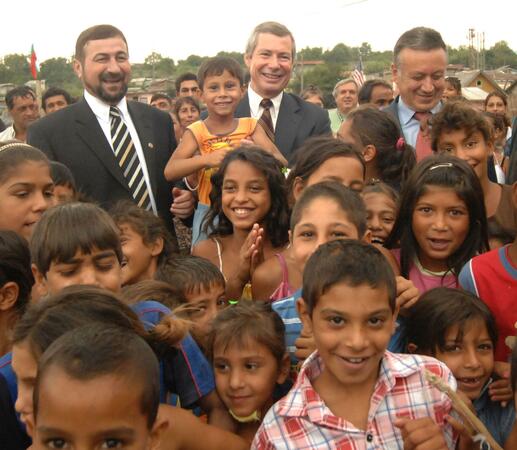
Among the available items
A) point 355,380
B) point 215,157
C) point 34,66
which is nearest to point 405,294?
point 355,380

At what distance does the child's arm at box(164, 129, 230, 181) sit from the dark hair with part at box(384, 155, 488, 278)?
4.31 feet

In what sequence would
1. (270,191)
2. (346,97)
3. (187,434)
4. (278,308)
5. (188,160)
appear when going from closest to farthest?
(187,434) < (278,308) < (270,191) < (188,160) < (346,97)

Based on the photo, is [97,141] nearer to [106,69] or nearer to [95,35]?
[106,69]

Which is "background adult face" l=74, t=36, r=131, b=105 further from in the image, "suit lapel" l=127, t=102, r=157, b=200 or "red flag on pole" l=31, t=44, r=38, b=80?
"red flag on pole" l=31, t=44, r=38, b=80

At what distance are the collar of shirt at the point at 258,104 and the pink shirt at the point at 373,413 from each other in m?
3.31

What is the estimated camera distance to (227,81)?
5.67 metres

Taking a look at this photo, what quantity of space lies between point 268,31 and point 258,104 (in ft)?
1.87

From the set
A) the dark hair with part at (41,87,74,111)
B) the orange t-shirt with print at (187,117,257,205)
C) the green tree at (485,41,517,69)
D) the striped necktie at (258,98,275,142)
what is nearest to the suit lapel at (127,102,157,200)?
the orange t-shirt with print at (187,117,257,205)

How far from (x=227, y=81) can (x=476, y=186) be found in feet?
8.32

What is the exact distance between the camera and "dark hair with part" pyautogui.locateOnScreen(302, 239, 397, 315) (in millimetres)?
2555

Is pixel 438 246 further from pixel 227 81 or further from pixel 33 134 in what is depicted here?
pixel 33 134

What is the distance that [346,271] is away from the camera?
2562 mm

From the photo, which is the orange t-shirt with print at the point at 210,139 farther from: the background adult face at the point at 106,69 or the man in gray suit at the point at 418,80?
the man in gray suit at the point at 418,80

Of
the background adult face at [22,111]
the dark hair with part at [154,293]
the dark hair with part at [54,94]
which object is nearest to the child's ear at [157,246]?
the dark hair with part at [154,293]
